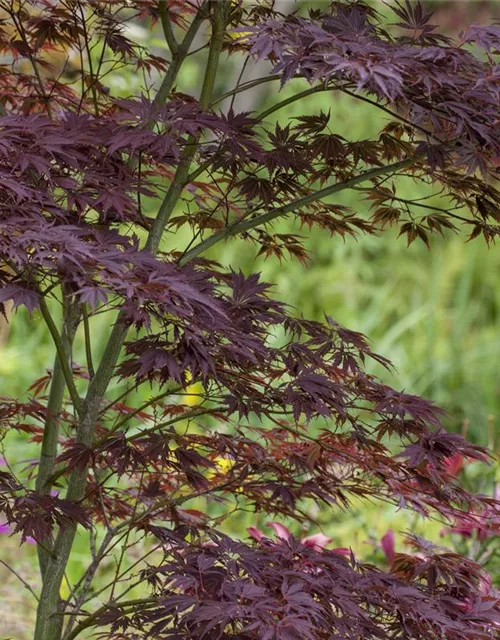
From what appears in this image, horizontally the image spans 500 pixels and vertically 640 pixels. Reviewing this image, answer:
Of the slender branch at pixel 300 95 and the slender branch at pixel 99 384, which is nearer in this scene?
the slender branch at pixel 300 95

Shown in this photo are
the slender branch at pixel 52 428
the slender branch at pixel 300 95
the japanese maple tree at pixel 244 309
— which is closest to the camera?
the japanese maple tree at pixel 244 309

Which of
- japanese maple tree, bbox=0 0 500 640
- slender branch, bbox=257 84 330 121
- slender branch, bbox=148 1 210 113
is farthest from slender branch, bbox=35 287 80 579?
slender branch, bbox=257 84 330 121

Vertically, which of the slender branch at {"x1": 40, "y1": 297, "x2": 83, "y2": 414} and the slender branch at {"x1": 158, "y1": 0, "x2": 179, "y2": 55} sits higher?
the slender branch at {"x1": 158, "y1": 0, "x2": 179, "y2": 55}

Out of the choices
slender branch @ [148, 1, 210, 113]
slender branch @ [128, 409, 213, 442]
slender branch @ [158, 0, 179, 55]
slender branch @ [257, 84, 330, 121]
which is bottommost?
slender branch @ [128, 409, 213, 442]

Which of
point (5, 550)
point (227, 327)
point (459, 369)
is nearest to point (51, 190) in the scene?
point (227, 327)

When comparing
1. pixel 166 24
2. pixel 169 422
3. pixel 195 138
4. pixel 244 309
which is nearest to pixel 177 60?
pixel 166 24

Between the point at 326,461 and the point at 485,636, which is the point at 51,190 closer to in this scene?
the point at 326,461

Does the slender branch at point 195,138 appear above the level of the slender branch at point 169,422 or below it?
above

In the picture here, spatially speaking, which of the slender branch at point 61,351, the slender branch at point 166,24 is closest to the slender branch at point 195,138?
the slender branch at point 166,24

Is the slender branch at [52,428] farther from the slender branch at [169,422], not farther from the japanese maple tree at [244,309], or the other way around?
the slender branch at [169,422]

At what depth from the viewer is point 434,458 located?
61.7 inches

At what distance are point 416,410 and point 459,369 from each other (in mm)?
3077

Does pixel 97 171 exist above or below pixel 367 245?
below

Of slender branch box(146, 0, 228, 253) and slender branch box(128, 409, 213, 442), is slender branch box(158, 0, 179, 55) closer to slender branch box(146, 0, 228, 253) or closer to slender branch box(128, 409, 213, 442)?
slender branch box(146, 0, 228, 253)
